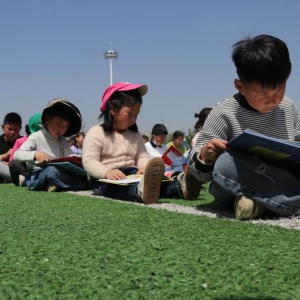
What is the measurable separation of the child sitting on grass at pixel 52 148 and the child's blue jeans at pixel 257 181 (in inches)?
83.9

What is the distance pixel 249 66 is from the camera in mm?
2033

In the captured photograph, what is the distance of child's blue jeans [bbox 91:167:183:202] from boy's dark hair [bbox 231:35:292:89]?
1175mm

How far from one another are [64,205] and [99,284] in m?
1.72

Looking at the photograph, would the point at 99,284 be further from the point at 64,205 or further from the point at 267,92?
the point at 64,205

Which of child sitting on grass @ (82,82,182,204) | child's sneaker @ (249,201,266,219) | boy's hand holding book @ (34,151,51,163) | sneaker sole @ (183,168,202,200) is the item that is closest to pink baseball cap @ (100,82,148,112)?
child sitting on grass @ (82,82,182,204)

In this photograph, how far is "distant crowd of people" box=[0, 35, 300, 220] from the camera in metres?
2.06

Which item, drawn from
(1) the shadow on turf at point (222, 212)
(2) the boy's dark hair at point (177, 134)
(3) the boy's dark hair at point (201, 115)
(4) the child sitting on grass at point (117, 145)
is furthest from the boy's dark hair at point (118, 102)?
(2) the boy's dark hair at point (177, 134)

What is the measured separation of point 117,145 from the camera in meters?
3.52

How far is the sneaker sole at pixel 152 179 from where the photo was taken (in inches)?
107

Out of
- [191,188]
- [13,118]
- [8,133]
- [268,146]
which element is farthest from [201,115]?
[268,146]

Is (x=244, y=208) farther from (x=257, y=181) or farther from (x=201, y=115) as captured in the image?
(x=201, y=115)

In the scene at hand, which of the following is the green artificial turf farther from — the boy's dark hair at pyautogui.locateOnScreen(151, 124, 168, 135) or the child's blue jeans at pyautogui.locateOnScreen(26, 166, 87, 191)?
the boy's dark hair at pyautogui.locateOnScreen(151, 124, 168, 135)

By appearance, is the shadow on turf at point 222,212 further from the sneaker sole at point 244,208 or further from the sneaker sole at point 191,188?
the sneaker sole at point 191,188

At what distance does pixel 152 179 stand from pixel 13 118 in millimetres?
3651
